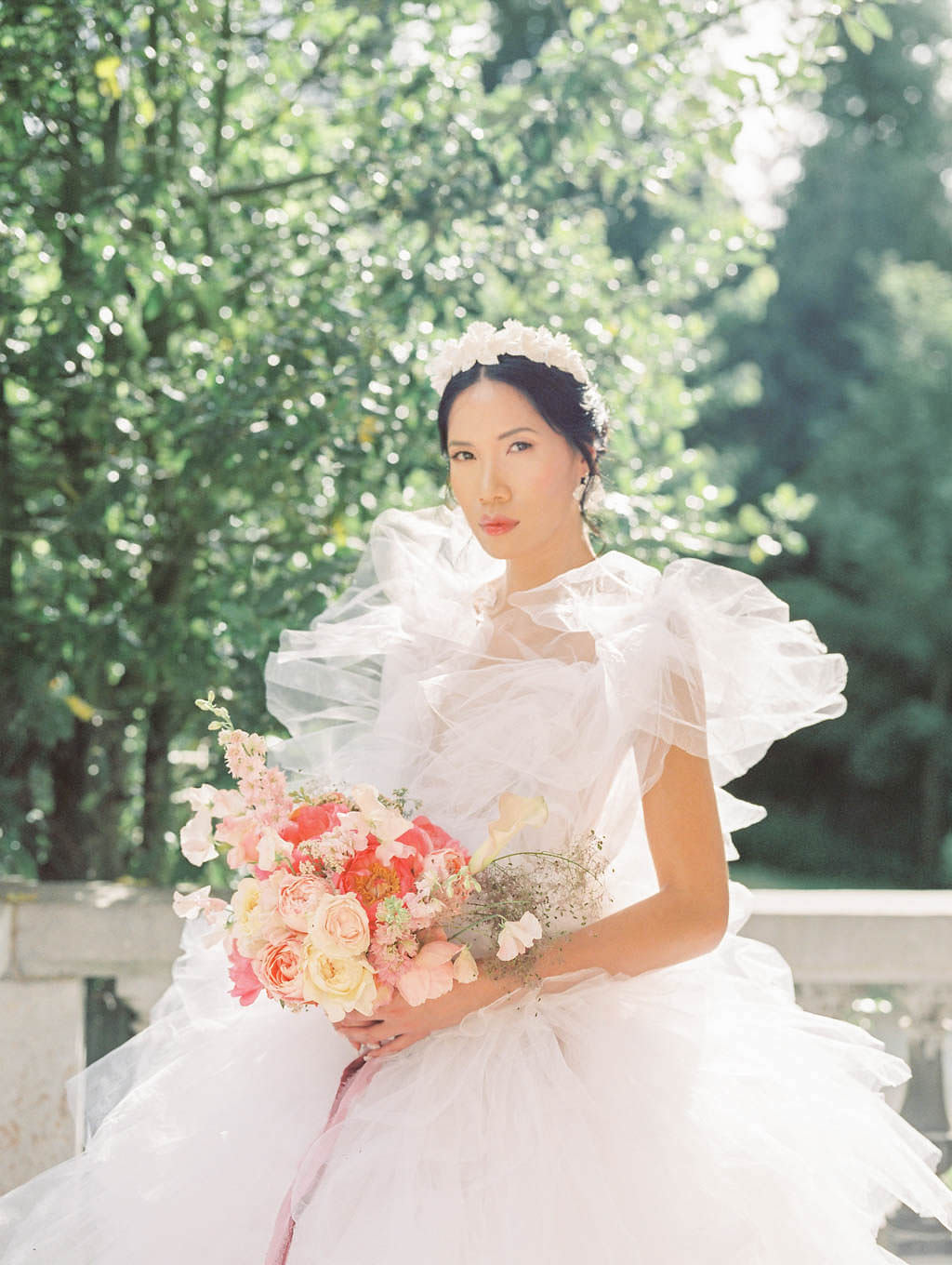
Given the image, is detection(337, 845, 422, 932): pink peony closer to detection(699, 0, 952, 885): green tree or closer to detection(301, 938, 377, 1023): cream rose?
detection(301, 938, 377, 1023): cream rose

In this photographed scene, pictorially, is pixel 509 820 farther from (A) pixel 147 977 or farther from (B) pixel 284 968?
(A) pixel 147 977

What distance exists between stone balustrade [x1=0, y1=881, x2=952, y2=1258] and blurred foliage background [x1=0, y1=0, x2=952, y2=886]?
0.42 metres

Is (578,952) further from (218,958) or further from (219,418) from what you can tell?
(219,418)

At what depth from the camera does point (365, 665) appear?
2.60 meters

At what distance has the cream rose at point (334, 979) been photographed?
1694 millimetres

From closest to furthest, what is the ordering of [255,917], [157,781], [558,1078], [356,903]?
[356,903] < [255,917] < [558,1078] < [157,781]

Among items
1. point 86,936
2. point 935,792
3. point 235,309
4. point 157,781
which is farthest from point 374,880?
point 935,792

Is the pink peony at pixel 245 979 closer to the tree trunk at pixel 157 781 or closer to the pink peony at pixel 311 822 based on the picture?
the pink peony at pixel 311 822

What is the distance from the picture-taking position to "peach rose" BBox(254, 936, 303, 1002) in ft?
5.67

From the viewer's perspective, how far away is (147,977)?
3021 millimetres

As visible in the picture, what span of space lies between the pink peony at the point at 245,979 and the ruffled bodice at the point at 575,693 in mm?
420

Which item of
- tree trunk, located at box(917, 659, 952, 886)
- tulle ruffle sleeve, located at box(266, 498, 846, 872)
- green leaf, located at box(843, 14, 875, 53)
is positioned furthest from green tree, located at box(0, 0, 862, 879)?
tree trunk, located at box(917, 659, 952, 886)

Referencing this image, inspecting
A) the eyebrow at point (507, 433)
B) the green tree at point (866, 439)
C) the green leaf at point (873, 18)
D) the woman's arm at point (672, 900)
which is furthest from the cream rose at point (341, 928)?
the green tree at point (866, 439)

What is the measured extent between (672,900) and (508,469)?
0.79 meters
